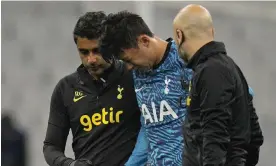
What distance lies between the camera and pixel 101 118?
3.59 meters

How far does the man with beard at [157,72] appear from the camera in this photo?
3256 mm

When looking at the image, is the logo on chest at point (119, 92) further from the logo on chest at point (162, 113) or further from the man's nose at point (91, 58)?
the logo on chest at point (162, 113)

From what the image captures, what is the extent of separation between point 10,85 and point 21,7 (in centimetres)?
63

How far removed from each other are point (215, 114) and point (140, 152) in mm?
A: 734

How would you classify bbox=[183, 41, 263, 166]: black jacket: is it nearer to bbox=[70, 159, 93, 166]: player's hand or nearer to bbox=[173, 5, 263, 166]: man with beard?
bbox=[173, 5, 263, 166]: man with beard

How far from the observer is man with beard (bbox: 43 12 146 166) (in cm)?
358

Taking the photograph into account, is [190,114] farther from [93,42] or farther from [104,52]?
[93,42]

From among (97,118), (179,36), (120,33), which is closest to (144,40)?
(120,33)

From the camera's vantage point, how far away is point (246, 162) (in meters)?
3.12

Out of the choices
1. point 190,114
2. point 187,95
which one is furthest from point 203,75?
point 187,95

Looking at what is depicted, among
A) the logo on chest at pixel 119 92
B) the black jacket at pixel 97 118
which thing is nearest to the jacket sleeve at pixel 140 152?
the black jacket at pixel 97 118

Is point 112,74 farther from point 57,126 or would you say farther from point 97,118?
point 57,126

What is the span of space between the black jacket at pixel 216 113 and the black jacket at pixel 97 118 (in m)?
0.63

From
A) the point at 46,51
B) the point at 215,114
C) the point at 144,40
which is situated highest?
the point at 144,40
